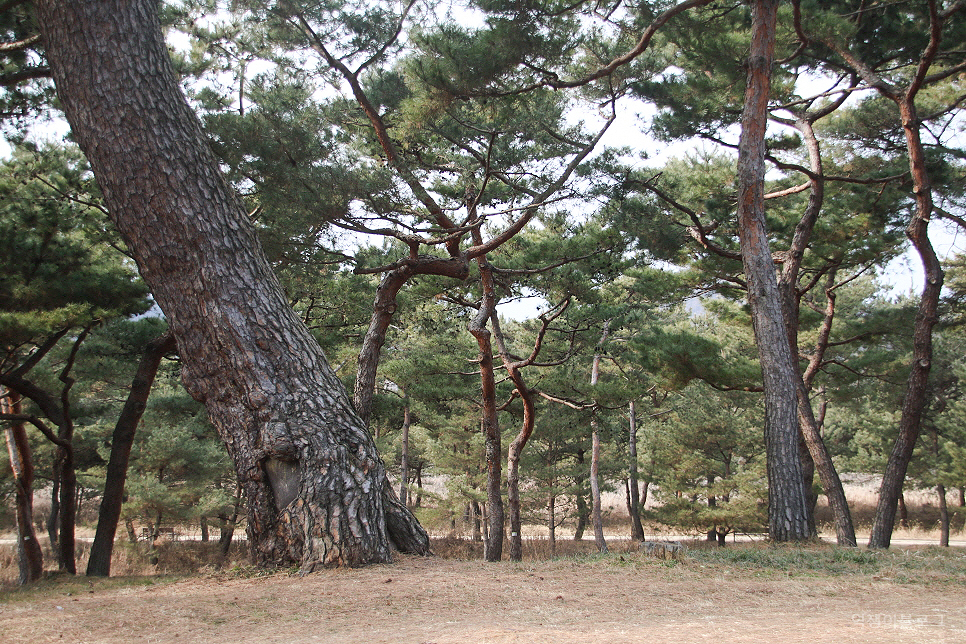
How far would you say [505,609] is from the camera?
2623 mm

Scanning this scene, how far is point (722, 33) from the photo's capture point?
7406 mm

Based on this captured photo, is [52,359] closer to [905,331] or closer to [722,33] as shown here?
[722,33]

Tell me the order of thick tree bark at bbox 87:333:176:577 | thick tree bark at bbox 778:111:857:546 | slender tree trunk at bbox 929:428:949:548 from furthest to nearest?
slender tree trunk at bbox 929:428:949:548
thick tree bark at bbox 778:111:857:546
thick tree bark at bbox 87:333:176:577

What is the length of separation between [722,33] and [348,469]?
6.97m

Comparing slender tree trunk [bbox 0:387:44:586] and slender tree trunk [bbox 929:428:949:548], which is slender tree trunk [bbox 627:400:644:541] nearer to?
slender tree trunk [bbox 929:428:949:548]

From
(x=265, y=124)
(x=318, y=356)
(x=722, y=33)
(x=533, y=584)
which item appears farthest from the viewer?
(x=722, y=33)

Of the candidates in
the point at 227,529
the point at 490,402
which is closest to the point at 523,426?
the point at 490,402

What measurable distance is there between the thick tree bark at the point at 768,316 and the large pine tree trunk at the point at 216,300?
171 inches

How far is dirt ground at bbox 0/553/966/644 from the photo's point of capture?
7.07ft

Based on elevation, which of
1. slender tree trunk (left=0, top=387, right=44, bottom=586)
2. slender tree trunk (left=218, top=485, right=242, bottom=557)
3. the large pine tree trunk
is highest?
the large pine tree trunk

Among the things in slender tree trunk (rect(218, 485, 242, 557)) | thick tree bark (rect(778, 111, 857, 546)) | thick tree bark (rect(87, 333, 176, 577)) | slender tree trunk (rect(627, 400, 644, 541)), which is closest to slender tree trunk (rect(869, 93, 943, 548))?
thick tree bark (rect(778, 111, 857, 546))

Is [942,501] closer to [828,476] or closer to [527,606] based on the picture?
[828,476]

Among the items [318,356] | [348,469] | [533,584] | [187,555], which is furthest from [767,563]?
[187,555]

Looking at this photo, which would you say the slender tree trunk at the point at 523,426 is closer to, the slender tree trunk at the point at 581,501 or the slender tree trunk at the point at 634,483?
the slender tree trunk at the point at 634,483
